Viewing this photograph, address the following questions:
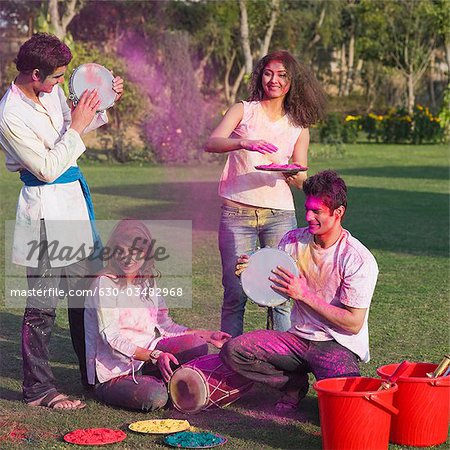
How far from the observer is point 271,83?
5781 millimetres

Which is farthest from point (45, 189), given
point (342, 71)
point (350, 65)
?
point (342, 71)

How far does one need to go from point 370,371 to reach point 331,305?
3.80ft

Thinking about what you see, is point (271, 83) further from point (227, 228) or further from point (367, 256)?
point (367, 256)

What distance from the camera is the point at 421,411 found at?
4688 mm

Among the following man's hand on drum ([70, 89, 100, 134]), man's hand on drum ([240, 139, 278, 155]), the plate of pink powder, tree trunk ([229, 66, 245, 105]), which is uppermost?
tree trunk ([229, 66, 245, 105])

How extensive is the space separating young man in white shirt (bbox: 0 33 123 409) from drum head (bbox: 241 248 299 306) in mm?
970

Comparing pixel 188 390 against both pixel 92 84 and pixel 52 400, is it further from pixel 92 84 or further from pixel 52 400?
pixel 92 84

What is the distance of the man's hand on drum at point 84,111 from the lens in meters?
5.21

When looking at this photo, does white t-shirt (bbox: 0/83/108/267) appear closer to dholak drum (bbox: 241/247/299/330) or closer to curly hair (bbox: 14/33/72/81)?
curly hair (bbox: 14/33/72/81)

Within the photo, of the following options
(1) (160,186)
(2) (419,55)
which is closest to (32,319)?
(1) (160,186)

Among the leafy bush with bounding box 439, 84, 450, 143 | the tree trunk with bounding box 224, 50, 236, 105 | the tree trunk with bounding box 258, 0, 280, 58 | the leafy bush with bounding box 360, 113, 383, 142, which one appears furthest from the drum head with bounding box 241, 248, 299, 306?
the tree trunk with bounding box 224, 50, 236, 105

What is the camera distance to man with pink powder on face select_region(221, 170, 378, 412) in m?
4.93

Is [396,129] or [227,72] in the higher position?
[227,72]

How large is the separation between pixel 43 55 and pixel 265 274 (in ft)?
4.96
